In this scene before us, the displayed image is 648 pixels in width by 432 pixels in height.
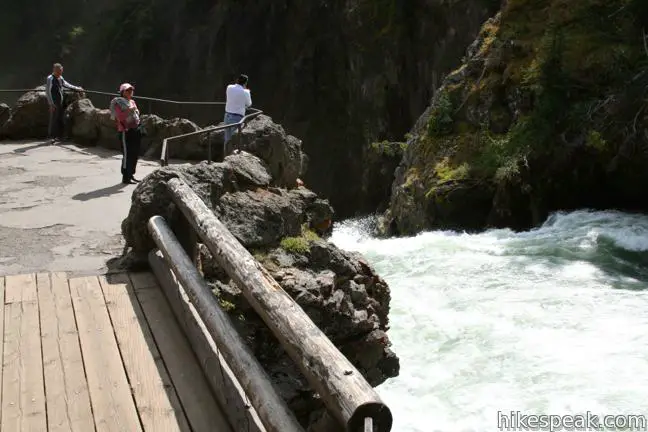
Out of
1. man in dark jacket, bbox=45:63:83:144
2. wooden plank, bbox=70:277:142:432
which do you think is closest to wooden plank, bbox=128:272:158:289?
wooden plank, bbox=70:277:142:432

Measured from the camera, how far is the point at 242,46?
40.2m

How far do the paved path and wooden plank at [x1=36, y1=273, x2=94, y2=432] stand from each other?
0.78 metres

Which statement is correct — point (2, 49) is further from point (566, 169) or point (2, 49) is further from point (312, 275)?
point (312, 275)

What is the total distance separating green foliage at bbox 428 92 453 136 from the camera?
787 inches

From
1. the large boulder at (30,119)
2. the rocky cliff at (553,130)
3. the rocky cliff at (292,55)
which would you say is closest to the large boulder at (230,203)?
the rocky cliff at (553,130)

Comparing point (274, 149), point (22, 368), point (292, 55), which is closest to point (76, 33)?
point (292, 55)

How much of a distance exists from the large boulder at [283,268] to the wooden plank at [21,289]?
951 millimetres

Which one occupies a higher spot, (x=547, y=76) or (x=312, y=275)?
(x=547, y=76)

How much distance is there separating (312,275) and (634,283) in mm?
7544

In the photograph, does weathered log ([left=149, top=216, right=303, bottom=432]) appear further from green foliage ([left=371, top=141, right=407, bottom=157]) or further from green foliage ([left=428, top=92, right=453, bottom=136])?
green foliage ([left=371, top=141, right=407, bottom=157])

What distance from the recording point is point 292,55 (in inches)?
1497

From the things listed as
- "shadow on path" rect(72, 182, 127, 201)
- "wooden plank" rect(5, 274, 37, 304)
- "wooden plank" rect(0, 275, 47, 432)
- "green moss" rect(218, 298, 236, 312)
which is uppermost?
"green moss" rect(218, 298, 236, 312)

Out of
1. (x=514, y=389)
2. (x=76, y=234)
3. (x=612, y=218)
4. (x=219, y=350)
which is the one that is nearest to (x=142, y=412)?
(x=219, y=350)

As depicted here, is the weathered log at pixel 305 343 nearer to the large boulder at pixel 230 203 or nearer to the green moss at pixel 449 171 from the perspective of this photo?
the large boulder at pixel 230 203
